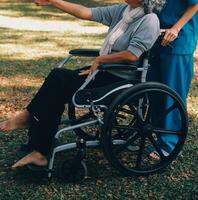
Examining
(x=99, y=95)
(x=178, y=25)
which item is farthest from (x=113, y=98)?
(x=178, y=25)

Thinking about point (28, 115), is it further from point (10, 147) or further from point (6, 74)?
point (6, 74)

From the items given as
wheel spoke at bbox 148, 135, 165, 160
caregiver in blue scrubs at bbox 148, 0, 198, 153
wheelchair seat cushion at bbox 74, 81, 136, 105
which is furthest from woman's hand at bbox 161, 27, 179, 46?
wheel spoke at bbox 148, 135, 165, 160

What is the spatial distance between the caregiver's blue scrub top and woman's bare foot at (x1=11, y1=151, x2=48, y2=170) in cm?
118

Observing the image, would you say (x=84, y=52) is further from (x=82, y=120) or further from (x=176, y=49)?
(x=176, y=49)

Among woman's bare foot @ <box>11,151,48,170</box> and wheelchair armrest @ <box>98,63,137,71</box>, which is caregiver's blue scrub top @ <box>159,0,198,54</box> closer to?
wheelchair armrest @ <box>98,63,137,71</box>

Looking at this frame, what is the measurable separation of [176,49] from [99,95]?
686 mm

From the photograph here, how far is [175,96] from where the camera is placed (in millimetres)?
3254

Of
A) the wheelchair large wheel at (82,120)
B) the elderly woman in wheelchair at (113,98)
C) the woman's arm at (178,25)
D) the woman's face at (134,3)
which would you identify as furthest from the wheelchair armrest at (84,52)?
the woman's arm at (178,25)

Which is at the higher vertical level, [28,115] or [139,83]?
[139,83]

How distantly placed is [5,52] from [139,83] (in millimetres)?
4698

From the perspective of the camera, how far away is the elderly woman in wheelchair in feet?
10.6

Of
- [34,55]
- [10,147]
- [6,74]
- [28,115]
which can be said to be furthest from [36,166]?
[34,55]

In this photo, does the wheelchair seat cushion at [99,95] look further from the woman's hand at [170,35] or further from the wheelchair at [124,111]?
the woman's hand at [170,35]

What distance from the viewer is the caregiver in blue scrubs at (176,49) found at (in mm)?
3328
